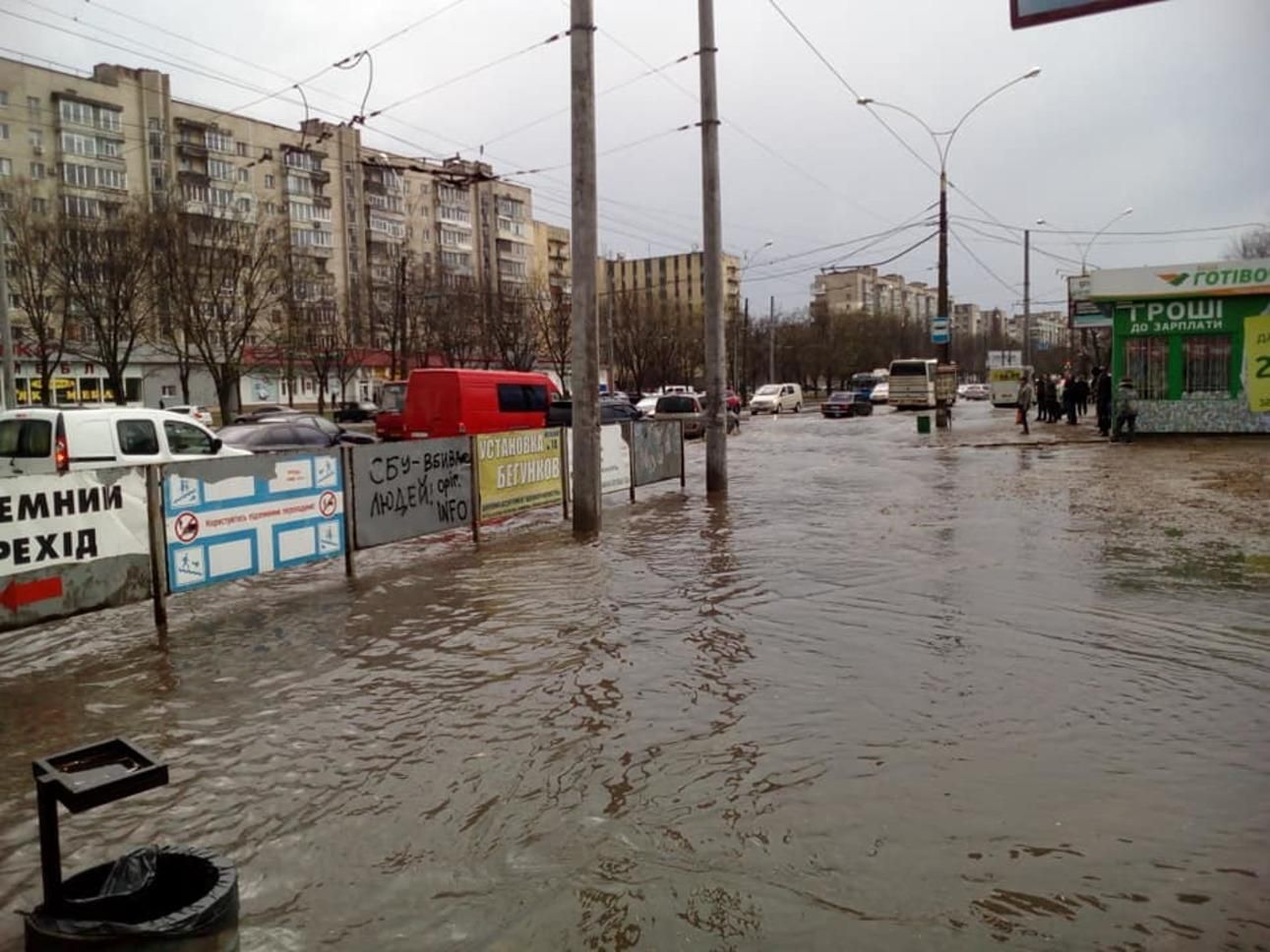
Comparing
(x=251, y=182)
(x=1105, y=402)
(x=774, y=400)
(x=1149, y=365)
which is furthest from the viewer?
(x=251, y=182)

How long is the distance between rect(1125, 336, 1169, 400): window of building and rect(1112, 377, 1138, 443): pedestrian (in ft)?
2.83

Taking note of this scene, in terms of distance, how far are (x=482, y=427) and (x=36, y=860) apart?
59.8 feet

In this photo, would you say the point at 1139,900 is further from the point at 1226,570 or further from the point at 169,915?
the point at 1226,570

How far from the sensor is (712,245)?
1590 cm

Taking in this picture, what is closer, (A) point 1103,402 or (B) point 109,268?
(A) point 1103,402

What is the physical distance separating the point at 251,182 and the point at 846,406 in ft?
162

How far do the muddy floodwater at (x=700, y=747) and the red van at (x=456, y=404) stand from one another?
37.4 ft

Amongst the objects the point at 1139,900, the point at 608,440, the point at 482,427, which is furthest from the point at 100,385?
the point at 1139,900

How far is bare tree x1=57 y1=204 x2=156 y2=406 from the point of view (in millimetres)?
30906

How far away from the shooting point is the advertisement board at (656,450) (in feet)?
52.6

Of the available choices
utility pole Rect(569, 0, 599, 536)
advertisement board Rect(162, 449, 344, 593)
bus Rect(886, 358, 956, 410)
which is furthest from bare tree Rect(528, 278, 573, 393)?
advertisement board Rect(162, 449, 344, 593)

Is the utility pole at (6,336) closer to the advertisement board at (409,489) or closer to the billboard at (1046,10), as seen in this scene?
the advertisement board at (409,489)

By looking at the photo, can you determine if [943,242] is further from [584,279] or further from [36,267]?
[36,267]

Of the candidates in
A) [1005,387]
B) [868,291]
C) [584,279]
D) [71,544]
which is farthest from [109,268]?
[868,291]
